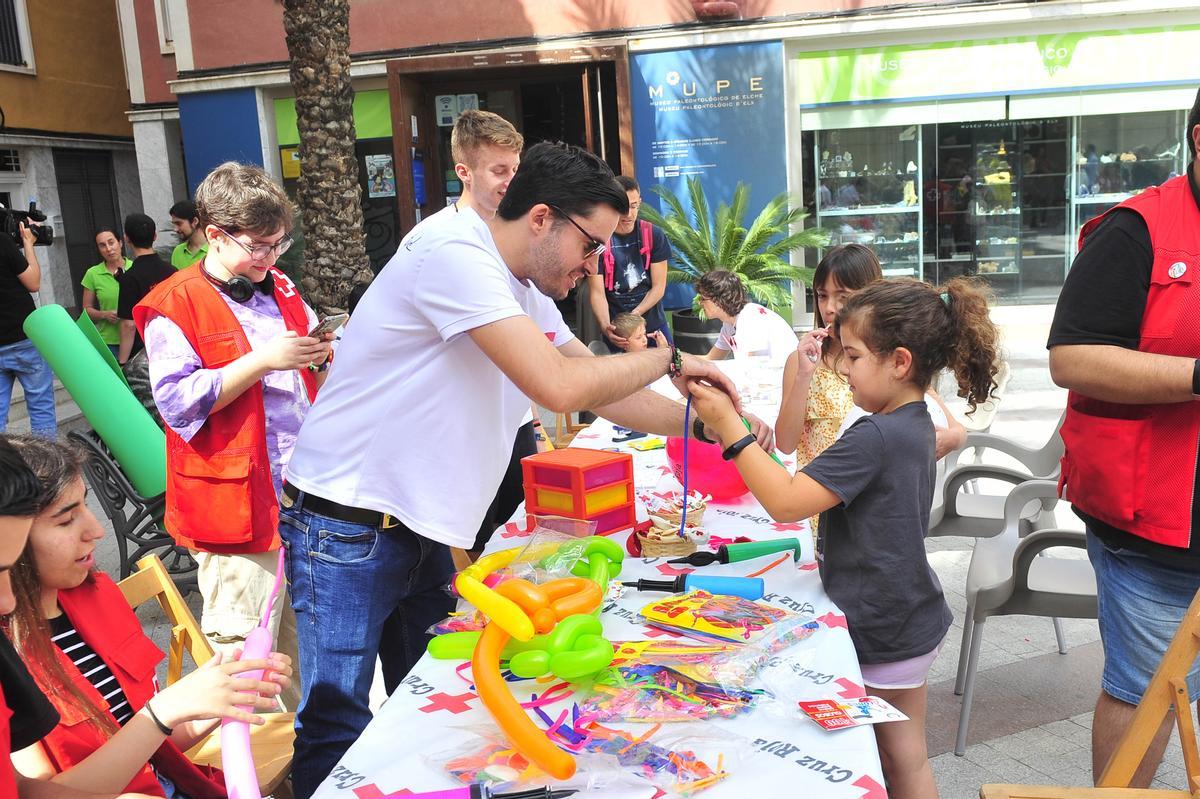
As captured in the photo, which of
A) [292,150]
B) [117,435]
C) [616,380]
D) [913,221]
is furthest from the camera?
[292,150]

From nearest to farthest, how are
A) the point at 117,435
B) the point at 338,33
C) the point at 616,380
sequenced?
the point at 616,380, the point at 117,435, the point at 338,33

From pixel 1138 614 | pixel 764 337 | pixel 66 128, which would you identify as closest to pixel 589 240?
pixel 1138 614

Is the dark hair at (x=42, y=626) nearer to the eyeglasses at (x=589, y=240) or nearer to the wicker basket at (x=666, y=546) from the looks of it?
the eyeglasses at (x=589, y=240)

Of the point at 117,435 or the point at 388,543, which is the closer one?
the point at 388,543

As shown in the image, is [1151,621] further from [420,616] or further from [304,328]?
[304,328]

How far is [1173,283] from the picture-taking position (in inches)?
84.4

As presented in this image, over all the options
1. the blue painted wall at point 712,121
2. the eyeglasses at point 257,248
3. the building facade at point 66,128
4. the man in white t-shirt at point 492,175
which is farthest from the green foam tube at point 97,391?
the building facade at point 66,128

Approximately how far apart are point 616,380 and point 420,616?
899 millimetres

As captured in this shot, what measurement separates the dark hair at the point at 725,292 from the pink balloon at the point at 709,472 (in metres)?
2.12

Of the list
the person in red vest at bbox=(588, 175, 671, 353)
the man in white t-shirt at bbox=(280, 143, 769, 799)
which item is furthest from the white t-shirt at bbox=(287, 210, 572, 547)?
the person in red vest at bbox=(588, 175, 671, 353)

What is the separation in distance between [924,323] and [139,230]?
6133 mm

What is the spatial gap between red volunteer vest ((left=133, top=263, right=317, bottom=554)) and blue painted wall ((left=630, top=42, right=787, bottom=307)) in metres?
8.41

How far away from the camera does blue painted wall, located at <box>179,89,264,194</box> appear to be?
1187 cm

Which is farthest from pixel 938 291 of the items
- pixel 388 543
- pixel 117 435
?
pixel 117 435
